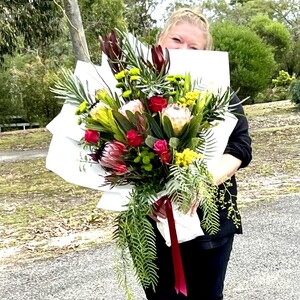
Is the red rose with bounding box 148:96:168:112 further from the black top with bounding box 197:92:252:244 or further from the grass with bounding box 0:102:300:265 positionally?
the grass with bounding box 0:102:300:265

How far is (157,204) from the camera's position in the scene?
1657mm

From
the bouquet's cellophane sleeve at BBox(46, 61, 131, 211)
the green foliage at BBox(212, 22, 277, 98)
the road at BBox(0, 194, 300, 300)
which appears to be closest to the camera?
the bouquet's cellophane sleeve at BBox(46, 61, 131, 211)

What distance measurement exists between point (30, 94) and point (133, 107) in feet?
56.4

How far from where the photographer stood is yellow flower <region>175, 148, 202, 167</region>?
60.6 inches

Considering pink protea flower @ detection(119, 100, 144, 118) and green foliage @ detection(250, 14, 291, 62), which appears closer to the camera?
pink protea flower @ detection(119, 100, 144, 118)

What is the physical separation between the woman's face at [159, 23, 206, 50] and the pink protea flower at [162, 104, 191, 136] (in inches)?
14.7

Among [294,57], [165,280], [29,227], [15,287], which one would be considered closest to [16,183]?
[29,227]

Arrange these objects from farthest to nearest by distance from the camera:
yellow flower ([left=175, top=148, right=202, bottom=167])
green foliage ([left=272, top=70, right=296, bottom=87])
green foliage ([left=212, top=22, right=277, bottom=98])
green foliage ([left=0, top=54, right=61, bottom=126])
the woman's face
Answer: green foliage ([left=272, top=70, right=296, bottom=87]) < green foliage ([left=212, top=22, right=277, bottom=98]) < green foliage ([left=0, top=54, right=61, bottom=126]) < the woman's face < yellow flower ([left=175, top=148, right=202, bottom=167])

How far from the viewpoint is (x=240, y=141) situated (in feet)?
6.32

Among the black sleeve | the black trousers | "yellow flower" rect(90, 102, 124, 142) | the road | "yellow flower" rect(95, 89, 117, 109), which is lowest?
the road

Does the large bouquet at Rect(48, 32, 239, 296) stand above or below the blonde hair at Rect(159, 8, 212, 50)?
below

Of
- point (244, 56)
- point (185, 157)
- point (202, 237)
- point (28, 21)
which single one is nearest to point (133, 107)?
point (185, 157)

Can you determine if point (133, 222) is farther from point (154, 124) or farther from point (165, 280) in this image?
point (165, 280)

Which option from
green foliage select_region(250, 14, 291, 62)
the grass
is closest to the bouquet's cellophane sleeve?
the grass
